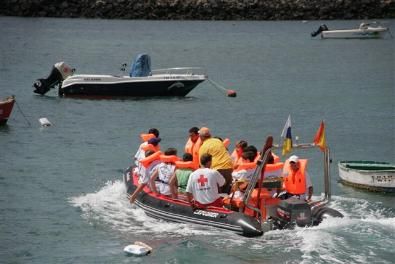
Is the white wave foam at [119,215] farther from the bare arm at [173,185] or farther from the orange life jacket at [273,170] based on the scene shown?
the orange life jacket at [273,170]

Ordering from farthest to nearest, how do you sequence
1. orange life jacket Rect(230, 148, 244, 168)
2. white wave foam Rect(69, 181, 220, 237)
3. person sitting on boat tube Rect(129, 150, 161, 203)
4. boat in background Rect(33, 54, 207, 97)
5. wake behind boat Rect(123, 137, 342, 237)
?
boat in background Rect(33, 54, 207, 97)
person sitting on boat tube Rect(129, 150, 161, 203)
orange life jacket Rect(230, 148, 244, 168)
white wave foam Rect(69, 181, 220, 237)
wake behind boat Rect(123, 137, 342, 237)

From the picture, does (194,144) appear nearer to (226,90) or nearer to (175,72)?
(226,90)

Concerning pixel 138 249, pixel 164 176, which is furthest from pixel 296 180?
pixel 138 249

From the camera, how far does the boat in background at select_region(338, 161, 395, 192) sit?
90.2ft

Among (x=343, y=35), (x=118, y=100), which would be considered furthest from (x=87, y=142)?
(x=343, y=35)

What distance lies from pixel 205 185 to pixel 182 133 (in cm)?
1629

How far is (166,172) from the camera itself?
77.2 feet

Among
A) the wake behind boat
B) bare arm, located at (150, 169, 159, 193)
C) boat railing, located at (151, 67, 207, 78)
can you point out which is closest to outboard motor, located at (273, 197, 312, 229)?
the wake behind boat

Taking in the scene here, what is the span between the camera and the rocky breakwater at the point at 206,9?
4151 inches

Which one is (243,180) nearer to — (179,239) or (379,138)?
(179,239)

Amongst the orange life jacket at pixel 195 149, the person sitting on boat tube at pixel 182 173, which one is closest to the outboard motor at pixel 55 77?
the orange life jacket at pixel 195 149

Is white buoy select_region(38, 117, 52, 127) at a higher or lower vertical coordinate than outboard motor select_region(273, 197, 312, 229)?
higher

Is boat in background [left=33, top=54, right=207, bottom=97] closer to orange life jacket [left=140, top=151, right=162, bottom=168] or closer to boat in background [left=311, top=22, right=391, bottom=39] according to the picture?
orange life jacket [left=140, top=151, right=162, bottom=168]

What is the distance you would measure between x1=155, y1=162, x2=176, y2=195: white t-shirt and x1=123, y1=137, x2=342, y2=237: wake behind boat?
29 cm
